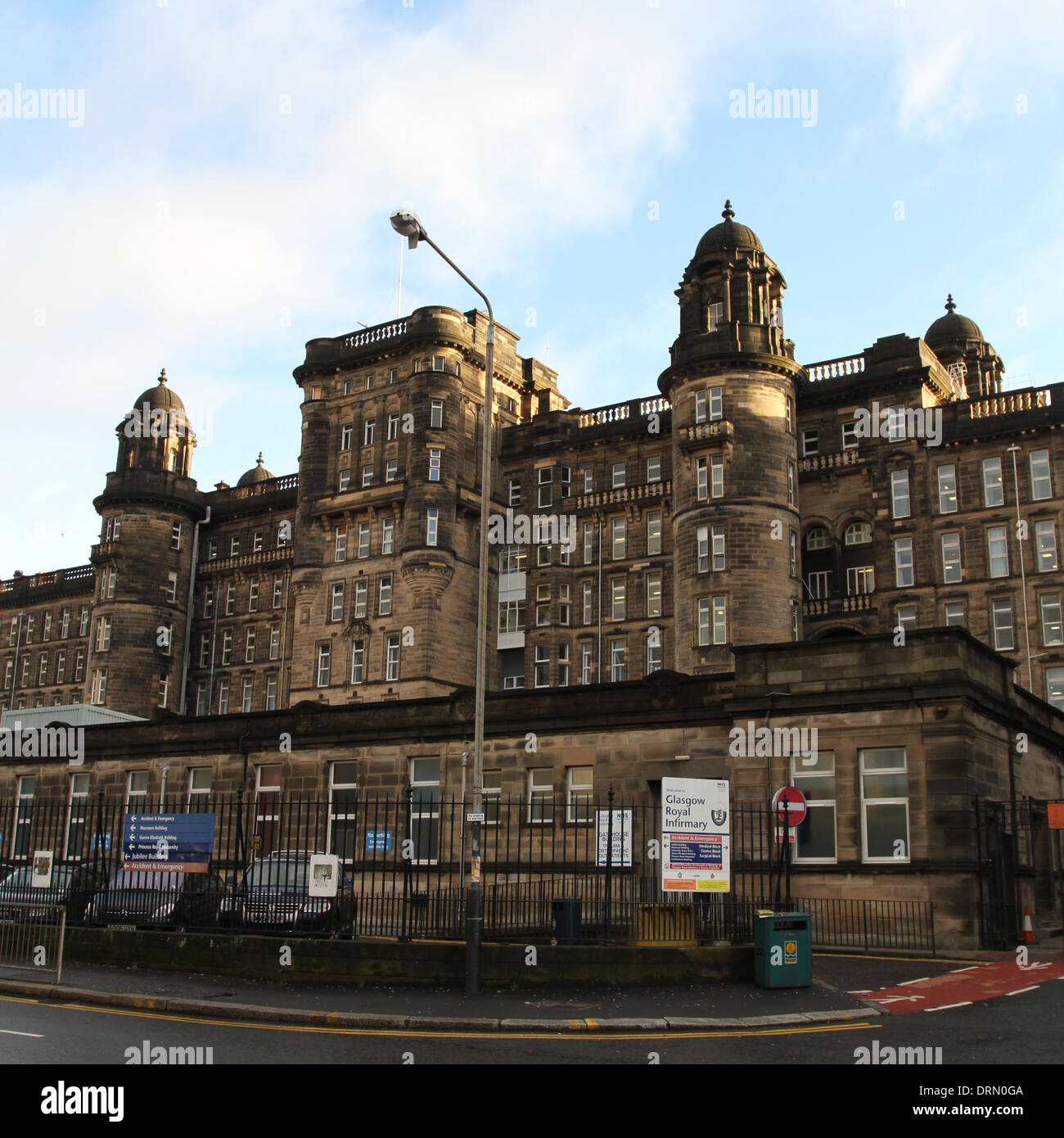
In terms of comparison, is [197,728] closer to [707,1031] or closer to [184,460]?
[707,1031]

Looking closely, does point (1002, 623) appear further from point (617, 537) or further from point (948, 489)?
point (617, 537)

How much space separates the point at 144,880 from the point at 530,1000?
9.62 metres

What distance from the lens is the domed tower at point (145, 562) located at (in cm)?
7425

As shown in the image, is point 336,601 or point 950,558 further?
point 336,601

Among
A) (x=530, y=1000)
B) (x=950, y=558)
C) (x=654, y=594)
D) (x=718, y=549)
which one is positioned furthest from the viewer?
(x=654, y=594)

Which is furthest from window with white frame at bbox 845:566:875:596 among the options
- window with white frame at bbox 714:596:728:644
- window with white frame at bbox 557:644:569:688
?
window with white frame at bbox 557:644:569:688

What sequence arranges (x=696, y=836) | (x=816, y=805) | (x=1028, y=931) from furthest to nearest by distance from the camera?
(x=816, y=805)
(x=1028, y=931)
(x=696, y=836)

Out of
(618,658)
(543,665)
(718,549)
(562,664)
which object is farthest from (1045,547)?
(543,665)

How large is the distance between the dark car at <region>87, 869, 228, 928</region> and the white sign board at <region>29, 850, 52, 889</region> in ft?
3.18

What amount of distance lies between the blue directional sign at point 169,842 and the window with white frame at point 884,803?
44.3ft

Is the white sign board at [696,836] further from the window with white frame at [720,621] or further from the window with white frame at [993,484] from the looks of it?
the window with white frame at [993,484]

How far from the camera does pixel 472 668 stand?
5972 centimetres

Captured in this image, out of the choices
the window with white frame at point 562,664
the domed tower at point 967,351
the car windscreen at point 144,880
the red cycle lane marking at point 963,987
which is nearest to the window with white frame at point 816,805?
the red cycle lane marking at point 963,987

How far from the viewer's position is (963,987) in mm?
17891
